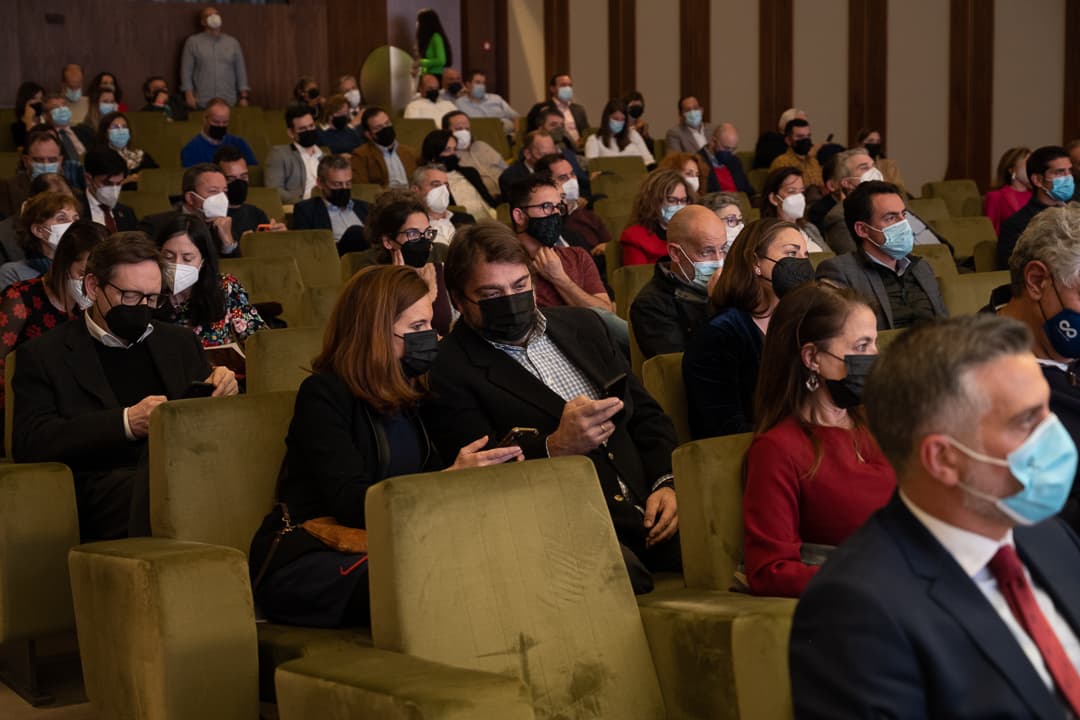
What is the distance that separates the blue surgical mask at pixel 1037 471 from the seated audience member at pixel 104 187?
5.24 m

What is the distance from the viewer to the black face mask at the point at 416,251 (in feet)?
15.5

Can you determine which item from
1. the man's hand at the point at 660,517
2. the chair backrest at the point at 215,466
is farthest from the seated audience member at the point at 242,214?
the man's hand at the point at 660,517

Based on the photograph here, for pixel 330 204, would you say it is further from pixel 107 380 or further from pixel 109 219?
pixel 107 380

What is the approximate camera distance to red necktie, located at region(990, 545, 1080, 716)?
1.60 meters

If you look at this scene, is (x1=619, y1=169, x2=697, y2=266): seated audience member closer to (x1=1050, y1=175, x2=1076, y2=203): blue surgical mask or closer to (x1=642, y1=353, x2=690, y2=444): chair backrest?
(x1=1050, y1=175, x2=1076, y2=203): blue surgical mask

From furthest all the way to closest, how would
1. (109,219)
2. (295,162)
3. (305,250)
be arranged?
(295,162) < (109,219) < (305,250)

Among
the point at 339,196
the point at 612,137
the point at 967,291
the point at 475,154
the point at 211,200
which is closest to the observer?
the point at 967,291

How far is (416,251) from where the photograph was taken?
15.5 feet

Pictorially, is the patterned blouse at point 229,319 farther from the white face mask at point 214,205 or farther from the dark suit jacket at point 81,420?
the white face mask at point 214,205

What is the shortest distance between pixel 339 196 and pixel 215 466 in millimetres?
4277

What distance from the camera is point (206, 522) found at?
2.86 m

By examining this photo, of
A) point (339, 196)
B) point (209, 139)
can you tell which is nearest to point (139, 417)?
point (339, 196)

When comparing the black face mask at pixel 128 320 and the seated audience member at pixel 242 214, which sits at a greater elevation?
the black face mask at pixel 128 320

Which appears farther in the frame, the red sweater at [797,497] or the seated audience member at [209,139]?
the seated audience member at [209,139]
